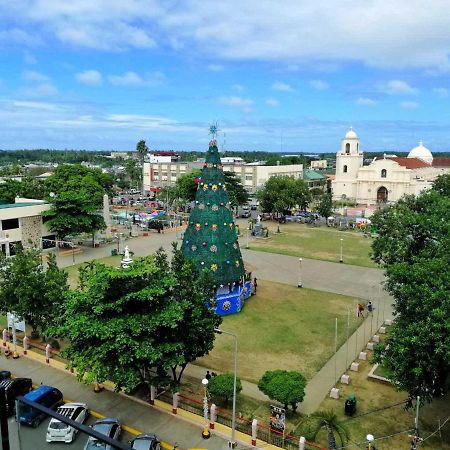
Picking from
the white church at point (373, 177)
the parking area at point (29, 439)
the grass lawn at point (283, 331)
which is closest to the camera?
the parking area at point (29, 439)

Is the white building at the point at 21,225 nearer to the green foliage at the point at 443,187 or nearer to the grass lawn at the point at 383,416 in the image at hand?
the grass lawn at the point at 383,416

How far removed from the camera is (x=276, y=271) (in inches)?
1624

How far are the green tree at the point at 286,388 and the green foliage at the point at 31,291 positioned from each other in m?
11.1

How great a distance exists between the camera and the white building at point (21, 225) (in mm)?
44906

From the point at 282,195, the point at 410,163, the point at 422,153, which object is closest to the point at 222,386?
the point at 282,195

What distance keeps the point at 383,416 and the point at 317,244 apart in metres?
36.8

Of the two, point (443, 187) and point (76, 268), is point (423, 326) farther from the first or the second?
point (443, 187)

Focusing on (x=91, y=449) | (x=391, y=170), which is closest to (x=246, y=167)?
(x=391, y=170)

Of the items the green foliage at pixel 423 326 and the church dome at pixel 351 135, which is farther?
the church dome at pixel 351 135

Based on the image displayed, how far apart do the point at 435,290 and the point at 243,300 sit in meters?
17.8

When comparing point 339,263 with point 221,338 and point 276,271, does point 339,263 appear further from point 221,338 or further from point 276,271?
point 221,338

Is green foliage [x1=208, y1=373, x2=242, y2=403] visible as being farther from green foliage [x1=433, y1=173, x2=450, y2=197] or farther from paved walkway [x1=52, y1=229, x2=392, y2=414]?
green foliage [x1=433, y1=173, x2=450, y2=197]

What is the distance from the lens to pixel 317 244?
54.4m

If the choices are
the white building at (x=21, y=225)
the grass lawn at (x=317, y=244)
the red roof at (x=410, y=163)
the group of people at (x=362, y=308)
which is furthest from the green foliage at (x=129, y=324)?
the red roof at (x=410, y=163)
